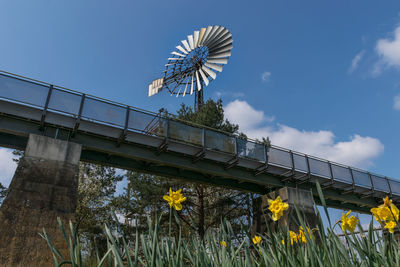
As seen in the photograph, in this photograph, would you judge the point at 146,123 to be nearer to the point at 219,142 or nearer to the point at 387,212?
the point at 219,142

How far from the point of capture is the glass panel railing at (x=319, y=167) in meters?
17.5

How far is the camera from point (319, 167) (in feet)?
58.2

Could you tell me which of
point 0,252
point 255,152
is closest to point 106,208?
point 255,152

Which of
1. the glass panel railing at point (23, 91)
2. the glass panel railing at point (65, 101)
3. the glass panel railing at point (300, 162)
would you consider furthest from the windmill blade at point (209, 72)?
the glass panel railing at point (23, 91)

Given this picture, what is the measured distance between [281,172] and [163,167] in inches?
253

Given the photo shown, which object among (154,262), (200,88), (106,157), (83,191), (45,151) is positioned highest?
(200,88)

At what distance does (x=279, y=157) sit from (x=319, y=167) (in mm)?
2728

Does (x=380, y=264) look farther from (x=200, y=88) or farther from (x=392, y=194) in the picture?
(x=200, y=88)

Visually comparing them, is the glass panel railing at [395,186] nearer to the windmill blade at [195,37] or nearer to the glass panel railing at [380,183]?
the glass panel railing at [380,183]

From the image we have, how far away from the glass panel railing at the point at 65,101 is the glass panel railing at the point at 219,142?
19.4ft

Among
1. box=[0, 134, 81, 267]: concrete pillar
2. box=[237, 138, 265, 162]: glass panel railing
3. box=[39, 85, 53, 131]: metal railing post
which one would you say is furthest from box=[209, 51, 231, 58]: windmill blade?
box=[0, 134, 81, 267]: concrete pillar

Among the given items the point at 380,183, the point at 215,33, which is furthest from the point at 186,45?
the point at 380,183

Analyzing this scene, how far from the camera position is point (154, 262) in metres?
1.94

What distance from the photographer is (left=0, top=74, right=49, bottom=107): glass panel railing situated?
1114 centimetres
